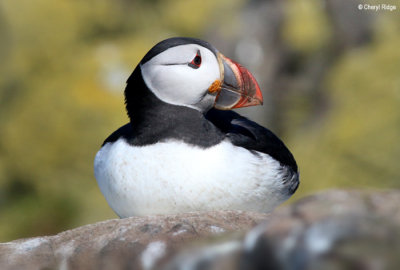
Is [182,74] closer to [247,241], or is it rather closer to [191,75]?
[191,75]

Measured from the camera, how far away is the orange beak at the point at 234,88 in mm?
3908

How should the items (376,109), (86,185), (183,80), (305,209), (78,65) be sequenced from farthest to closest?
(78,65)
(86,185)
(376,109)
(183,80)
(305,209)

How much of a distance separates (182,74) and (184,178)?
0.58m

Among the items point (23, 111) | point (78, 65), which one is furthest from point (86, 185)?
point (78, 65)

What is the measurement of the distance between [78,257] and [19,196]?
267 inches

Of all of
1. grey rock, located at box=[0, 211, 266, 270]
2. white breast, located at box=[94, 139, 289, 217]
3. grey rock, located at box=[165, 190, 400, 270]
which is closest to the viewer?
grey rock, located at box=[165, 190, 400, 270]

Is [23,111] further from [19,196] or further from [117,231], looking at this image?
[117,231]

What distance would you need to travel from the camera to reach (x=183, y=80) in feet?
12.5

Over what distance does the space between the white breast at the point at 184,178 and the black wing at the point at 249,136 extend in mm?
130

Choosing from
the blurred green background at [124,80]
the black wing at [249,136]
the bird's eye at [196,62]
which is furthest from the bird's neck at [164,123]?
the blurred green background at [124,80]

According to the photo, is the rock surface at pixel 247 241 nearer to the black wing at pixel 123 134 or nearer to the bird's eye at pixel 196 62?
the black wing at pixel 123 134

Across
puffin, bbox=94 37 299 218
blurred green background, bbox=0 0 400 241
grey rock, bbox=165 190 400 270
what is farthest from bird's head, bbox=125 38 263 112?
blurred green background, bbox=0 0 400 241

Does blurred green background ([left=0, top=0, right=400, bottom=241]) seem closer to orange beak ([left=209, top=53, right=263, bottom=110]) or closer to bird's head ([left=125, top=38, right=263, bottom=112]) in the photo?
orange beak ([left=209, top=53, right=263, bottom=110])

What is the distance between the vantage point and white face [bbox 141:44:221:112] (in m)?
3.78
